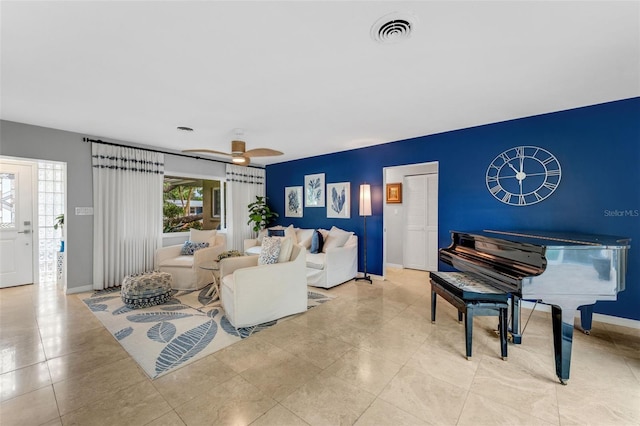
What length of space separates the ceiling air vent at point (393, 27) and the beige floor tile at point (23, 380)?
3514 millimetres

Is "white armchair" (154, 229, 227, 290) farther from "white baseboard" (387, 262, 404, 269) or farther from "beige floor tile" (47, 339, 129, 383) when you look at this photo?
"white baseboard" (387, 262, 404, 269)

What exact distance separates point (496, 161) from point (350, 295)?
112 inches

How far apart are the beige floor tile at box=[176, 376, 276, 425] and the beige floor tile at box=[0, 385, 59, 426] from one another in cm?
82

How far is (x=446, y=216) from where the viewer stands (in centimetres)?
405

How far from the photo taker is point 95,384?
1893 millimetres

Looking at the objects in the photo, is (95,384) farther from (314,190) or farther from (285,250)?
(314,190)

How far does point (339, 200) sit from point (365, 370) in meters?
3.60

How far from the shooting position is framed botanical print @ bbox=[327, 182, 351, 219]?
5.19 m

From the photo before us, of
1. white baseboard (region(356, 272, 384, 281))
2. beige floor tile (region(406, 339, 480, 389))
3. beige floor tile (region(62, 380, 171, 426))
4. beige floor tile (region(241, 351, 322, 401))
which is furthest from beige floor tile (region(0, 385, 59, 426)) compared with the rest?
white baseboard (region(356, 272, 384, 281))

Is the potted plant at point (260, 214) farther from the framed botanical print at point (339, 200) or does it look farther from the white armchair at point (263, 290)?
the white armchair at point (263, 290)

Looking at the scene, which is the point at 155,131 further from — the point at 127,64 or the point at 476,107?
the point at 476,107

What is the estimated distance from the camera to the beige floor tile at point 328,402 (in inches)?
62.2

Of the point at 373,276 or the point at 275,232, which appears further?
the point at 275,232

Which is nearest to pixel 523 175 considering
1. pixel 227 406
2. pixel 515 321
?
pixel 515 321
